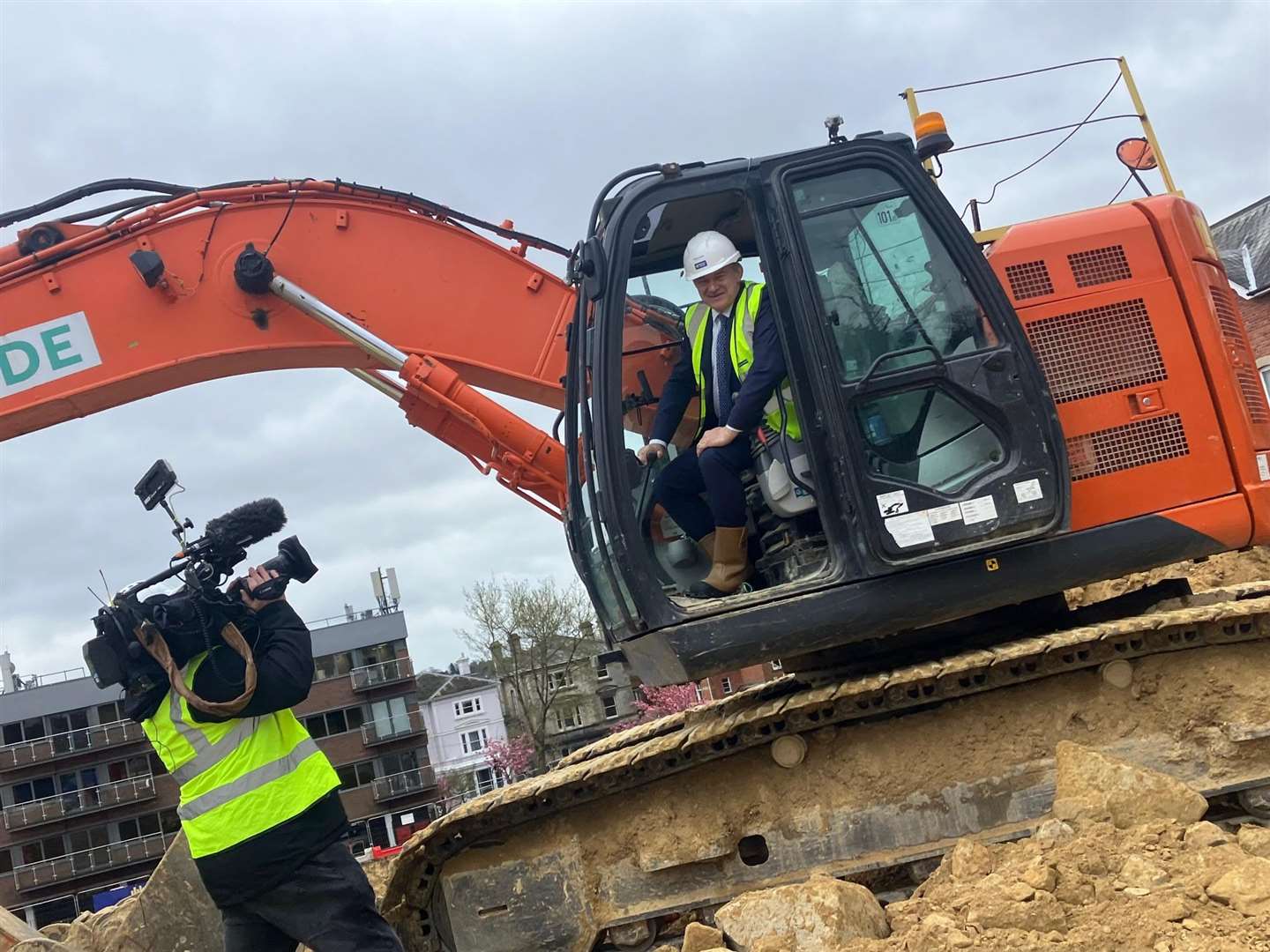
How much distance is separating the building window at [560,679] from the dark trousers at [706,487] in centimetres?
4193

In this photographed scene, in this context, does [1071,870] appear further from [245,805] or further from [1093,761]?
[245,805]

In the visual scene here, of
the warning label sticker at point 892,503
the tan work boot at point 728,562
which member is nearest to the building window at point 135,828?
the tan work boot at point 728,562

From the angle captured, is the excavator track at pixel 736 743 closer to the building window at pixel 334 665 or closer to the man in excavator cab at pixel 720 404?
the man in excavator cab at pixel 720 404

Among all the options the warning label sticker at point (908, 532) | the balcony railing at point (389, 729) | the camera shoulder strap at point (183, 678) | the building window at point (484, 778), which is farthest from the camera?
the building window at point (484, 778)

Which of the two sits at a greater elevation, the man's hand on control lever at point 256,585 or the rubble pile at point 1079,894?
the man's hand on control lever at point 256,585

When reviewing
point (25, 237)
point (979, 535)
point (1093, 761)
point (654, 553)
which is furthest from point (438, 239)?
point (1093, 761)

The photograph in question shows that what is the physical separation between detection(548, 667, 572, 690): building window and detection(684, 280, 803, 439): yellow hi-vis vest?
42.0 meters

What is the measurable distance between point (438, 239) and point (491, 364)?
718mm

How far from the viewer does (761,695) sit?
193 inches

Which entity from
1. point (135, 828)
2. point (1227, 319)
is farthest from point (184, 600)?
point (135, 828)

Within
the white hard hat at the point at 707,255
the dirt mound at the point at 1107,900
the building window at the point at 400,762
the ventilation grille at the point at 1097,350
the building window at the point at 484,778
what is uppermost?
the white hard hat at the point at 707,255

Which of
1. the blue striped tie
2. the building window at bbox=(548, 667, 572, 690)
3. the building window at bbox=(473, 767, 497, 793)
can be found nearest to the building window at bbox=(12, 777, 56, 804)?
the building window at bbox=(473, 767, 497, 793)

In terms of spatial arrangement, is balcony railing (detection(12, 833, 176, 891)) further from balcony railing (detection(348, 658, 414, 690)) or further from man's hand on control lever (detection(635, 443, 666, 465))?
man's hand on control lever (detection(635, 443, 666, 465))

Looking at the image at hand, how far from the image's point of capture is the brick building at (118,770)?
43.6 m
